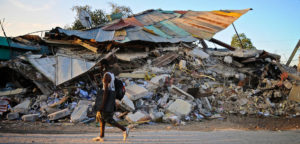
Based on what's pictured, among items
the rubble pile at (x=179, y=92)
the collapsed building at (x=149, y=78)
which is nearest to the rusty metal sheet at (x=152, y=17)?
the collapsed building at (x=149, y=78)

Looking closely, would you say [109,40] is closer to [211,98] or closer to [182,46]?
[182,46]

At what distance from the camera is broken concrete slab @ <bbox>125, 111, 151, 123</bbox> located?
5.05m

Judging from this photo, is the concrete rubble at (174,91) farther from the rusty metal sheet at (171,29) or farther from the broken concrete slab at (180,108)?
the rusty metal sheet at (171,29)

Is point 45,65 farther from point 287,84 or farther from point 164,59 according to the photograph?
point 287,84

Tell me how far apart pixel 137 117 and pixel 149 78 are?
8.65ft

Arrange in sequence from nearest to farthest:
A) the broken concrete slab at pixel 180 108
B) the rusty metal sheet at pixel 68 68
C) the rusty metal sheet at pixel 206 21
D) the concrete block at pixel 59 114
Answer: the concrete block at pixel 59 114, the broken concrete slab at pixel 180 108, the rusty metal sheet at pixel 68 68, the rusty metal sheet at pixel 206 21

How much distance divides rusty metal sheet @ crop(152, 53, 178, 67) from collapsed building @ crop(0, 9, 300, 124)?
2.0 inches

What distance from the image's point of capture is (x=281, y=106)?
7.62m

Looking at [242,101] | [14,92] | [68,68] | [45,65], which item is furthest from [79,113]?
[242,101]

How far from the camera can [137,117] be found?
511 centimetres

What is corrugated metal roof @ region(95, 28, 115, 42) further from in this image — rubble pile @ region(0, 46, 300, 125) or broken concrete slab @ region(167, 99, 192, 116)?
broken concrete slab @ region(167, 99, 192, 116)

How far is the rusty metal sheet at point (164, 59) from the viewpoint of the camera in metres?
9.02

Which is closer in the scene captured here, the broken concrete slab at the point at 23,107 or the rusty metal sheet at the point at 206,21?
the broken concrete slab at the point at 23,107

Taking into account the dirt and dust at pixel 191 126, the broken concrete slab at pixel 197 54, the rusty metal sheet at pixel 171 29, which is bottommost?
the dirt and dust at pixel 191 126
